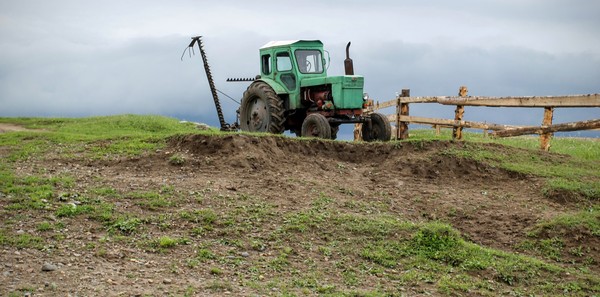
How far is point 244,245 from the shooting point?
10070 millimetres

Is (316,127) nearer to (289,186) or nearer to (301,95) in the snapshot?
(301,95)

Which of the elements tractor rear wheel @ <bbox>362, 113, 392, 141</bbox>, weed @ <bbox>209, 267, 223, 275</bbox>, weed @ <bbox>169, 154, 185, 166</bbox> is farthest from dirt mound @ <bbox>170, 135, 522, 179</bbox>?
weed @ <bbox>209, 267, 223, 275</bbox>

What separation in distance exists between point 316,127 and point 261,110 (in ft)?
7.22

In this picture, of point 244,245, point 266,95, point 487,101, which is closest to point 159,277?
point 244,245

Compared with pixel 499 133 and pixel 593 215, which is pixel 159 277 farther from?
pixel 499 133

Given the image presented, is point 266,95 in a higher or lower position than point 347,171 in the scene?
higher

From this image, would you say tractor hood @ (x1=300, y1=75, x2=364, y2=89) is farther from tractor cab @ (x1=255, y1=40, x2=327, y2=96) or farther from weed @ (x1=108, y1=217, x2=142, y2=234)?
weed @ (x1=108, y1=217, x2=142, y2=234)

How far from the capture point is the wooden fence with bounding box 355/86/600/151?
55.0 feet

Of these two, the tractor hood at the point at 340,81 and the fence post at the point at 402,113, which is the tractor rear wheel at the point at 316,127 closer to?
the tractor hood at the point at 340,81

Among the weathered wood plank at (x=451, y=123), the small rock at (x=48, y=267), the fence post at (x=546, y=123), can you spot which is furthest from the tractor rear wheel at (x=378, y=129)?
the small rock at (x=48, y=267)

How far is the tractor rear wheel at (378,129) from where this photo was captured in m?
18.5

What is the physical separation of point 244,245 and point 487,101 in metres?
10.9

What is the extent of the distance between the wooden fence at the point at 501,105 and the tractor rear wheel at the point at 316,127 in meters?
4.53

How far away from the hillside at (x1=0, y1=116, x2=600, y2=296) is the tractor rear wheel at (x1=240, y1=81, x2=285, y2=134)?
10.3ft
